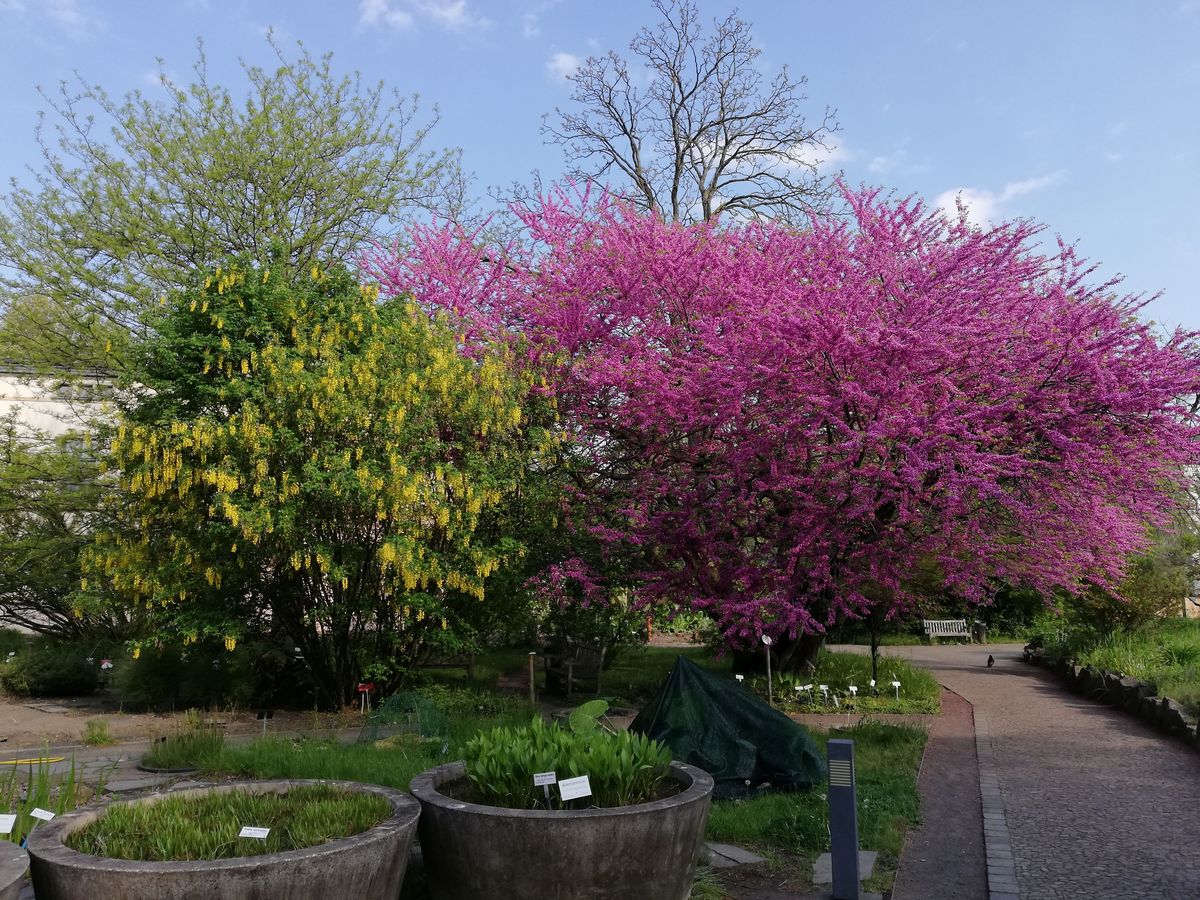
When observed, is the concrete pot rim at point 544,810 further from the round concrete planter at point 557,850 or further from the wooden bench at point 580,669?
the wooden bench at point 580,669

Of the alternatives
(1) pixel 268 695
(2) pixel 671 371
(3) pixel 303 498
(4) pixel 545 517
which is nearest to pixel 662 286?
(2) pixel 671 371

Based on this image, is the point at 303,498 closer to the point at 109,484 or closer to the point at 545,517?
the point at 545,517

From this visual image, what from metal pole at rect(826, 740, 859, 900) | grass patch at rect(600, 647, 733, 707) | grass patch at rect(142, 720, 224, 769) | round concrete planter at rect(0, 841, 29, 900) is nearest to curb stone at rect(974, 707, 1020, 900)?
metal pole at rect(826, 740, 859, 900)

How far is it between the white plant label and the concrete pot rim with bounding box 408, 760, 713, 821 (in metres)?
0.08

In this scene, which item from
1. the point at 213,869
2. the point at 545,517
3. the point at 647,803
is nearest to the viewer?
the point at 213,869

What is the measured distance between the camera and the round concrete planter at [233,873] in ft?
12.9

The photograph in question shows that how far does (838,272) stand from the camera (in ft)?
45.8

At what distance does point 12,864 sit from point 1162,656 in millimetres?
17161

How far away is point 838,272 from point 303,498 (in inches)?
319

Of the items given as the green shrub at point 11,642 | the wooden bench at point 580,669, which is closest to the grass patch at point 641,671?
the wooden bench at point 580,669

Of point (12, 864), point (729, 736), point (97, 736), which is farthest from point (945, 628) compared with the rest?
point (12, 864)

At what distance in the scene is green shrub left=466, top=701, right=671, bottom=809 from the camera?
5.26 metres

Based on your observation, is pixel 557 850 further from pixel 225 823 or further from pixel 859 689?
pixel 859 689

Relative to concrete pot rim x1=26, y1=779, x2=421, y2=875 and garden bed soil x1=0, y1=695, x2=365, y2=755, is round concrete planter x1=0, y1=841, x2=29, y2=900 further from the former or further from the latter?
garden bed soil x1=0, y1=695, x2=365, y2=755
